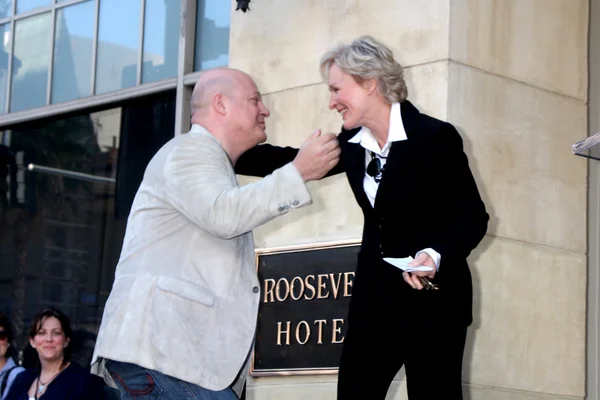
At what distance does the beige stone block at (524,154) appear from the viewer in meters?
7.16

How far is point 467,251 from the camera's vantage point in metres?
5.00

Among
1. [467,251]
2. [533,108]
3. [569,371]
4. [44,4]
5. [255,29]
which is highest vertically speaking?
[44,4]

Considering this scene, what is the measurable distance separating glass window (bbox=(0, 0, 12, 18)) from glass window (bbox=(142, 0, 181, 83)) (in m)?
1.68

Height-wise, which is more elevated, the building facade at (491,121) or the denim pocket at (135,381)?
the building facade at (491,121)

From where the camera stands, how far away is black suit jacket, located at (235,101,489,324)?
5.02 m

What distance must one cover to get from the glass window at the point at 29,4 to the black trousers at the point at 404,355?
20.2ft

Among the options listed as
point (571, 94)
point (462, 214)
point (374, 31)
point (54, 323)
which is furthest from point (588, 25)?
point (54, 323)

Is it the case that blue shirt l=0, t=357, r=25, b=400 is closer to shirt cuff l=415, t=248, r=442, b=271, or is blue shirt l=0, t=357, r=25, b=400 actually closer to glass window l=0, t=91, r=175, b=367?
glass window l=0, t=91, r=175, b=367

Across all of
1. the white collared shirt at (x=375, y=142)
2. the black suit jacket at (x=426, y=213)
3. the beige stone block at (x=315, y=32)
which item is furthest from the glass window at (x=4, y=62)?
the black suit jacket at (x=426, y=213)

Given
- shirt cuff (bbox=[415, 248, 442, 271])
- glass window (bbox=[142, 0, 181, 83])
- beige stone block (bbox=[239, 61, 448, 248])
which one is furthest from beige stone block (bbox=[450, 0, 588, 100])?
glass window (bbox=[142, 0, 181, 83])

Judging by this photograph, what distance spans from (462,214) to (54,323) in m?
4.24

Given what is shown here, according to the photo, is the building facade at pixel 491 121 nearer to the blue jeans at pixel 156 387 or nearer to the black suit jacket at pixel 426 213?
the black suit jacket at pixel 426 213

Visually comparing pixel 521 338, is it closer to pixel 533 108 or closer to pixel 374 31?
pixel 533 108

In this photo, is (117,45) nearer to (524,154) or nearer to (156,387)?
(524,154)
